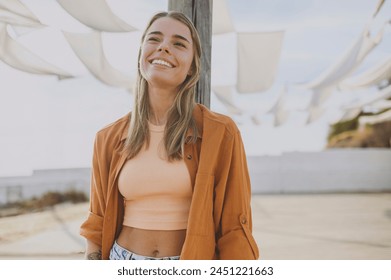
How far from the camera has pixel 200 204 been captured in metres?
1.26

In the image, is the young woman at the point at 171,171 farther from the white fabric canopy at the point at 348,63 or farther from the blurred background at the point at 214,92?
the white fabric canopy at the point at 348,63

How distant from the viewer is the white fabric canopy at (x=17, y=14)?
288cm

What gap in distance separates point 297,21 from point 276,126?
4.22 feet

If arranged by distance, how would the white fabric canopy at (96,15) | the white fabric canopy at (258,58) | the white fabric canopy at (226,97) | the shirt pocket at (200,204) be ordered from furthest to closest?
the white fabric canopy at (226,97), the white fabric canopy at (258,58), the white fabric canopy at (96,15), the shirt pocket at (200,204)

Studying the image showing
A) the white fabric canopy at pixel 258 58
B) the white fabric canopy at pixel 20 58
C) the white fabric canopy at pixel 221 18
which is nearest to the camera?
the white fabric canopy at pixel 221 18

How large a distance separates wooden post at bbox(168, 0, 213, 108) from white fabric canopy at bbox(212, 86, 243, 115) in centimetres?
257

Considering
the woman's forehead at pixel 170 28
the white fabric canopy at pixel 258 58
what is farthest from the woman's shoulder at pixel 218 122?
the white fabric canopy at pixel 258 58

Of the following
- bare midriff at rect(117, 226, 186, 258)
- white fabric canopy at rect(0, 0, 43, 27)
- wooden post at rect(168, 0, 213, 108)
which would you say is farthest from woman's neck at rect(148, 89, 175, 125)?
white fabric canopy at rect(0, 0, 43, 27)

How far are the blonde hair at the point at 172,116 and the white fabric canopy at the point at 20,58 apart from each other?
219 cm

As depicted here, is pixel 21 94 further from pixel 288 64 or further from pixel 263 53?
pixel 288 64

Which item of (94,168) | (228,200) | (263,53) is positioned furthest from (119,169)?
(263,53)

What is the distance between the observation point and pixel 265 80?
3.94 metres

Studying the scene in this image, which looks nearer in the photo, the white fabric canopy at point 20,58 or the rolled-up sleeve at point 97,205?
the rolled-up sleeve at point 97,205

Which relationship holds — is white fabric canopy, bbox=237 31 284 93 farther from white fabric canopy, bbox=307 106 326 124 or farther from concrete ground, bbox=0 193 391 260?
concrete ground, bbox=0 193 391 260
